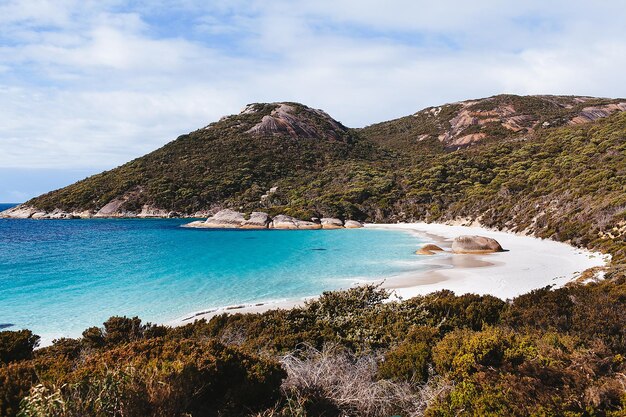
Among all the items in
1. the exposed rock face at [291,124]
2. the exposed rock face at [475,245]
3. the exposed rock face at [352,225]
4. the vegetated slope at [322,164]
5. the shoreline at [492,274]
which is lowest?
the shoreline at [492,274]

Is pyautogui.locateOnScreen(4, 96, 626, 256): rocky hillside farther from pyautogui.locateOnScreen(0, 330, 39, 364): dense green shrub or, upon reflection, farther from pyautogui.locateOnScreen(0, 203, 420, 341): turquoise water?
pyautogui.locateOnScreen(0, 330, 39, 364): dense green shrub

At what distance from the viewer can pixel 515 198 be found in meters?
42.2

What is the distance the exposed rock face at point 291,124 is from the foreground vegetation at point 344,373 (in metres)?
97.7

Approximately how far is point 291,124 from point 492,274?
309ft

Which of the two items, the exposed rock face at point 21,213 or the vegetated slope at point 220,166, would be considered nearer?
the vegetated slope at point 220,166

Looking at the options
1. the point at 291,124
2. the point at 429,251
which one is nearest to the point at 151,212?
the point at 291,124

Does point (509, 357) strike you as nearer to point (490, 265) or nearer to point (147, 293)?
point (147, 293)

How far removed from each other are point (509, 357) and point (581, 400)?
1150 mm

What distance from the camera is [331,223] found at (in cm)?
5316

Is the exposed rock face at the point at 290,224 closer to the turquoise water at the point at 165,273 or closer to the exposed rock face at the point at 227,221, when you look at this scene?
the exposed rock face at the point at 227,221

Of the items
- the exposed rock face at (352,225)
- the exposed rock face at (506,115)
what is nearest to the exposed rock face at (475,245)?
the exposed rock face at (352,225)

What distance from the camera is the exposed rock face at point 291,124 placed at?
103 meters

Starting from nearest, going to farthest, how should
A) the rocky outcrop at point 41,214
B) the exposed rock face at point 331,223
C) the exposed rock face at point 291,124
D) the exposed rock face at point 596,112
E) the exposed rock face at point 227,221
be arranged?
the exposed rock face at point 331,223, the exposed rock face at point 227,221, the rocky outcrop at point 41,214, the exposed rock face at point 596,112, the exposed rock face at point 291,124

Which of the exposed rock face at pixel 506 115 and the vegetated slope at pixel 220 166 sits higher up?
the exposed rock face at pixel 506 115
